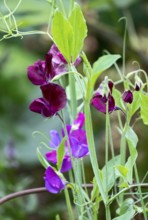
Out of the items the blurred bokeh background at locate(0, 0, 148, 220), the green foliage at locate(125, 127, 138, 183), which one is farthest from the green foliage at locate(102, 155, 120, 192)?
the blurred bokeh background at locate(0, 0, 148, 220)

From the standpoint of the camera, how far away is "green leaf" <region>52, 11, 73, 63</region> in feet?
1.46

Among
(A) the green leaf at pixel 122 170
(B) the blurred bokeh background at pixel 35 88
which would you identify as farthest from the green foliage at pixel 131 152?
(B) the blurred bokeh background at pixel 35 88

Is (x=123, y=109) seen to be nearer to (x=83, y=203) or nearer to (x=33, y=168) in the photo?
(x=83, y=203)

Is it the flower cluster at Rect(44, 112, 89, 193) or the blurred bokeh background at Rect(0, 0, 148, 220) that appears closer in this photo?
the flower cluster at Rect(44, 112, 89, 193)

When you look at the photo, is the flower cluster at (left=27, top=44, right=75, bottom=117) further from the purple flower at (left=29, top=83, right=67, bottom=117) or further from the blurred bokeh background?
the blurred bokeh background

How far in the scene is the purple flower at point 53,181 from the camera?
51 cm

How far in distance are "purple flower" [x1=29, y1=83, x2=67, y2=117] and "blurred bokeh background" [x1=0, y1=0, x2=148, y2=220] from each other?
1.83 ft

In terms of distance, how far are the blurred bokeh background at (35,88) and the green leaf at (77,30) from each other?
575mm

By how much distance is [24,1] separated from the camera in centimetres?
119

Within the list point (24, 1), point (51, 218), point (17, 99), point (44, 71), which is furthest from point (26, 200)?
point (17, 99)

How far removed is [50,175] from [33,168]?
1.19 meters

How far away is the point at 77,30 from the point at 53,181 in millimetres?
119

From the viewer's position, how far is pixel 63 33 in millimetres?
448

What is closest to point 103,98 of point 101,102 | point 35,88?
point 101,102
